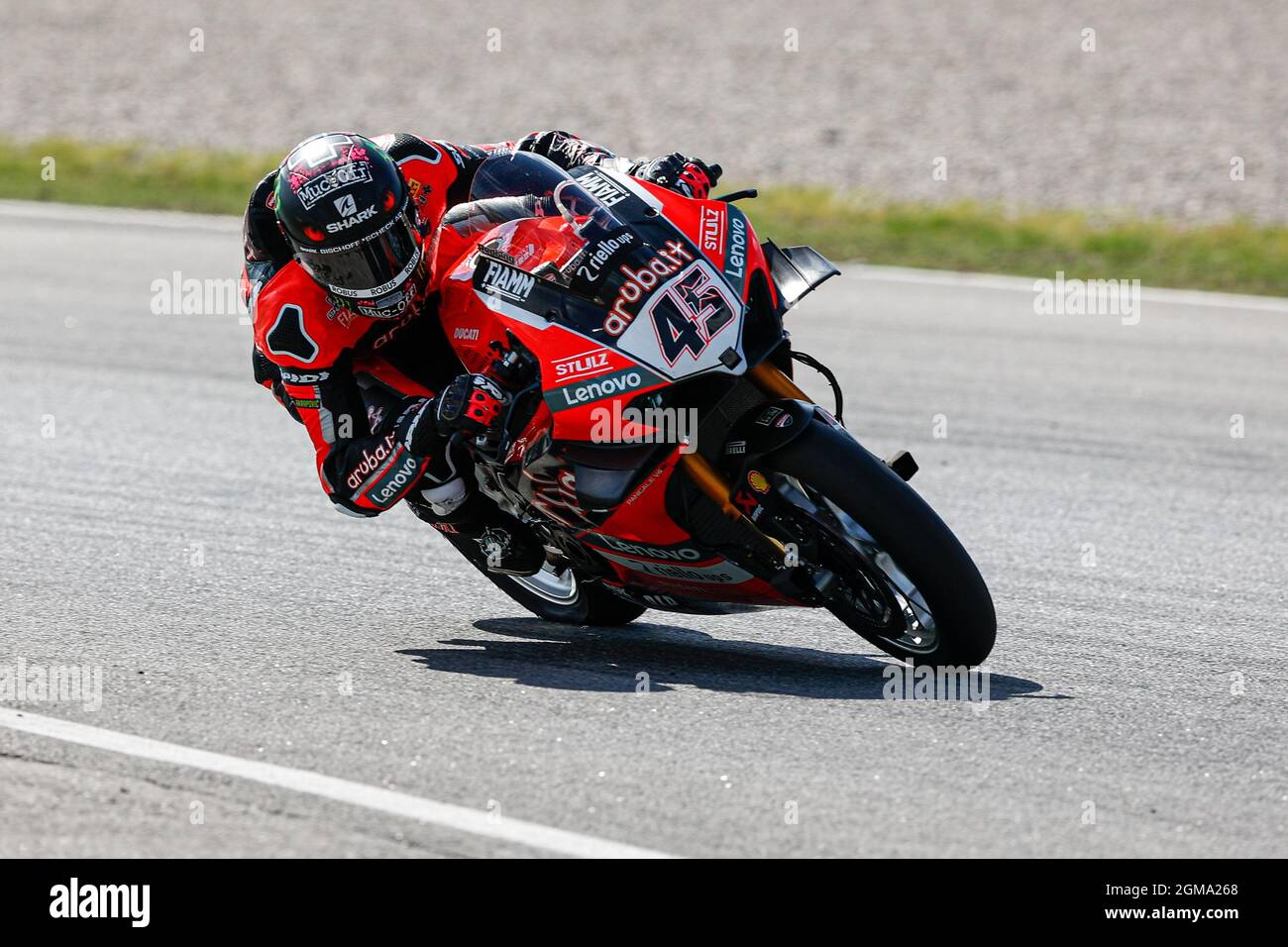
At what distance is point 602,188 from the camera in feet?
17.2

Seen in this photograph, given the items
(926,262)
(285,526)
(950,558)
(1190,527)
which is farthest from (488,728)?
(926,262)

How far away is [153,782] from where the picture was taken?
14.1 feet

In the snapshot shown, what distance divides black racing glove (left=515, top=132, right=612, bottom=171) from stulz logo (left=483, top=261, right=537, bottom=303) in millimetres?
830

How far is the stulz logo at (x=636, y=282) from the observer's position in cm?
485

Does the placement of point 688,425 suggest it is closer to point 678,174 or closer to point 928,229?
point 678,174

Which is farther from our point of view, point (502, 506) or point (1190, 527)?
point (1190, 527)

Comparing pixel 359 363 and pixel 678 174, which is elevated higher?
pixel 678 174

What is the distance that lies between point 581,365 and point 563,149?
134 centimetres

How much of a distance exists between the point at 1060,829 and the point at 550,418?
6.16 ft

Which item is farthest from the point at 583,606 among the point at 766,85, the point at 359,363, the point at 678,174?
the point at 766,85

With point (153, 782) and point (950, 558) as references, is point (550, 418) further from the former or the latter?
point (153, 782)

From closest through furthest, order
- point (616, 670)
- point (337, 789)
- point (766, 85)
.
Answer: point (337, 789), point (616, 670), point (766, 85)

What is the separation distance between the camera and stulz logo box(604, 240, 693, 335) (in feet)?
15.9

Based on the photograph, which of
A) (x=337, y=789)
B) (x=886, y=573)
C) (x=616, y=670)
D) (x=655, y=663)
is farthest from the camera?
(x=655, y=663)
